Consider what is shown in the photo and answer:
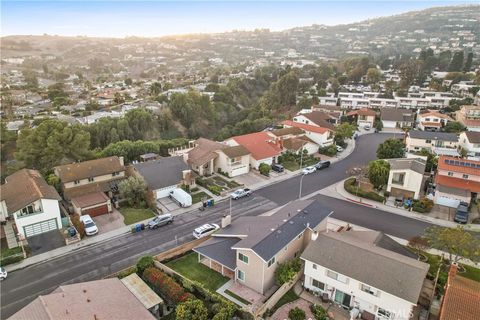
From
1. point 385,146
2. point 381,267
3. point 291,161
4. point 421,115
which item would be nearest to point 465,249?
point 381,267

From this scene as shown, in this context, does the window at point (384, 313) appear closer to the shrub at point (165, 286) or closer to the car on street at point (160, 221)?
the shrub at point (165, 286)

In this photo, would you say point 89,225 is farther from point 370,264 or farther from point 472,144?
point 472,144

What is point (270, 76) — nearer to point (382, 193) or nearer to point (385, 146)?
point (385, 146)

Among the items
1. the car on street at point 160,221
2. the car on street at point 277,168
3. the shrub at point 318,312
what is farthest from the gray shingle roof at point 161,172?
the shrub at point 318,312

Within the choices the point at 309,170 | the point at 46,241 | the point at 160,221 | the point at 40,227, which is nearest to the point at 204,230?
the point at 160,221

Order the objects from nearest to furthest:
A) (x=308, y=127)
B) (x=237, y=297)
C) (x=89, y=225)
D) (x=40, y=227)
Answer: (x=237, y=297) < (x=40, y=227) < (x=89, y=225) < (x=308, y=127)
